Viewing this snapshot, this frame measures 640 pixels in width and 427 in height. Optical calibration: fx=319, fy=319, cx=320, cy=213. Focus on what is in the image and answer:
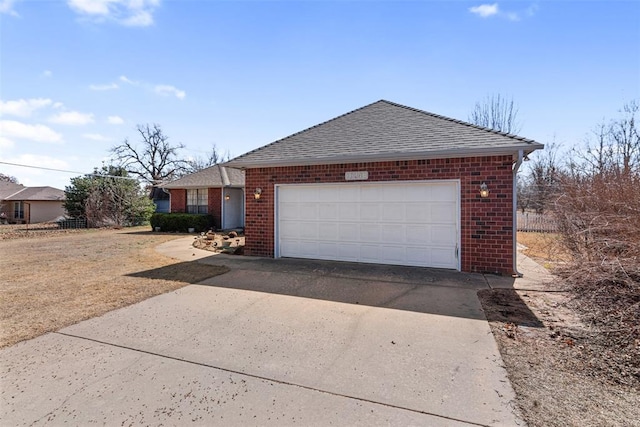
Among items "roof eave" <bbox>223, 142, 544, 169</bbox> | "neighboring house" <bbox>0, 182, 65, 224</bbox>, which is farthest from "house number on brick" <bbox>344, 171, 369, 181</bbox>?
"neighboring house" <bbox>0, 182, 65, 224</bbox>

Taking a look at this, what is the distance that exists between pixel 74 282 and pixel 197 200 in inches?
511

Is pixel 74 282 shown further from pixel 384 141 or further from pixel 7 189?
pixel 7 189

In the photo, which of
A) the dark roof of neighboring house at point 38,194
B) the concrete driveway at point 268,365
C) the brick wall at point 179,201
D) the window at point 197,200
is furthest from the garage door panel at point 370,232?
the dark roof of neighboring house at point 38,194

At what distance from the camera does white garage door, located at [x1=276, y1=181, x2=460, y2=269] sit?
756 cm

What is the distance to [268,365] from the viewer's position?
3211mm

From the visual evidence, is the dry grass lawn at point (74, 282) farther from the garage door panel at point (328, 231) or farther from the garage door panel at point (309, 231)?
the garage door panel at point (328, 231)

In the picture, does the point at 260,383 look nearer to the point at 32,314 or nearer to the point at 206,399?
the point at 206,399

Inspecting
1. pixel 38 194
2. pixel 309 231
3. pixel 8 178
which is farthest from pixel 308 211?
pixel 8 178

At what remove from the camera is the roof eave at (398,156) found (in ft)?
21.8

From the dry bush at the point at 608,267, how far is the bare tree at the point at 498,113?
606 inches

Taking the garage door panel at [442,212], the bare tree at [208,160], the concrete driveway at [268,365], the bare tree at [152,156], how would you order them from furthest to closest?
1. the bare tree at [208,160]
2. the bare tree at [152,156]
3. the garage door panel at [442,212]
4. the concrete driveway at [268,365]

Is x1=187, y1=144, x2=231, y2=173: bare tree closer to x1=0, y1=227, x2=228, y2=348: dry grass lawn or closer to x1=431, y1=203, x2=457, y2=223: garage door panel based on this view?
x1=0, y1=227, x2=228, y2=348: dry grass lawn

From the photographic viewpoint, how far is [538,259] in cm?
909

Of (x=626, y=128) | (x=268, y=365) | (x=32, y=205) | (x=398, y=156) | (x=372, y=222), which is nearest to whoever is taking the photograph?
(x=268, y=365)
